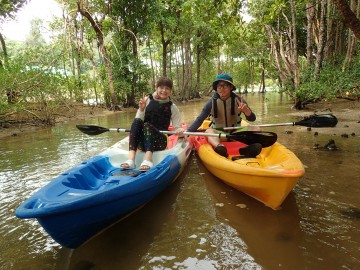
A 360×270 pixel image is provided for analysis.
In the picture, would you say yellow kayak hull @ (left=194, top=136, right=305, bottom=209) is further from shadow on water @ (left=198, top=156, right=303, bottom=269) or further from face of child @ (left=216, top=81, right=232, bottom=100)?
face of child @ (left=216, top=81, right=232, bottom=100)

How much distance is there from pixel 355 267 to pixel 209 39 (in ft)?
76.0

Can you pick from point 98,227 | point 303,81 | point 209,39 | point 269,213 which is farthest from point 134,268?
point 209,39

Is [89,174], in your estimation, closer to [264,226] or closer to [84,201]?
[84,201]

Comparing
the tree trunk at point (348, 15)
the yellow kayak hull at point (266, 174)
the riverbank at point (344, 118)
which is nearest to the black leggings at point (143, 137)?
the yellow kayak hull at point (266, 174)

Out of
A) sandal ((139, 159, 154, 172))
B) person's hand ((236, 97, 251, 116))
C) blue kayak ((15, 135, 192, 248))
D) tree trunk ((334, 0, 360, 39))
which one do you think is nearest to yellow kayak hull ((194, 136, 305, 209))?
person's hand ((236, 97, 251, 116))

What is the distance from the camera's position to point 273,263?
2086mm

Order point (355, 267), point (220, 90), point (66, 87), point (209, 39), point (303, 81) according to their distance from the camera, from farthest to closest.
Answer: point (209, 39), point (66, 87), point (303, 81), point (220, 90), point (355, 267)

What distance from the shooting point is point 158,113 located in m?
4.05

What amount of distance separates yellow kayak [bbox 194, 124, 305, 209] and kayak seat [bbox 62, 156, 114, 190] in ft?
4.47

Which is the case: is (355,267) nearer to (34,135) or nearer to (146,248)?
(146,248)

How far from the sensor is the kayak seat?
8.86 ft

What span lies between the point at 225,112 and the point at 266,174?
202cm

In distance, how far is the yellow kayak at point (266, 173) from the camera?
2.65m

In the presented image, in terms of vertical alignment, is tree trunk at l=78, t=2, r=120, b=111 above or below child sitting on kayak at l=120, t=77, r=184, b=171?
above
